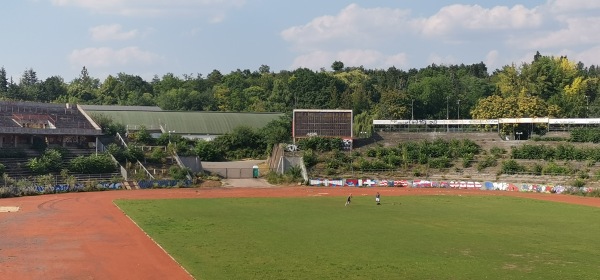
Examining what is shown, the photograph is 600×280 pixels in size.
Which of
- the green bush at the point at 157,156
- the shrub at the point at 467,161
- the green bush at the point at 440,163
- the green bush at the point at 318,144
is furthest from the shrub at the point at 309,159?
the shrub at the point at 467,161

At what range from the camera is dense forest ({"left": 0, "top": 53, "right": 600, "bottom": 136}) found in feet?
380

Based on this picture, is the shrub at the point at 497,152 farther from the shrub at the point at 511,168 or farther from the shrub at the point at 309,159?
the shrub at the point at 309,159

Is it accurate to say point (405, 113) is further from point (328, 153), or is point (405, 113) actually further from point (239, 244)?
point (239, 244)

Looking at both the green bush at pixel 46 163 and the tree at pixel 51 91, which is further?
the tree at pixel 51 91

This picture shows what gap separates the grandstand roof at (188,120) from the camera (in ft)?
354

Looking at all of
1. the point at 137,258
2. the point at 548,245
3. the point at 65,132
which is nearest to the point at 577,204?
the point at 548,245

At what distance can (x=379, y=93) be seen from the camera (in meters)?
152

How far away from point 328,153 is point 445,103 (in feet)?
171

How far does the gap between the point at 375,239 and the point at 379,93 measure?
4637 inches

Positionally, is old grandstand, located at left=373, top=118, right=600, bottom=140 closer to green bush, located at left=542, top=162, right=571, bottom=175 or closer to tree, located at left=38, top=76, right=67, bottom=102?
green bush, located at left=542, top=162, right=571, bottom=175

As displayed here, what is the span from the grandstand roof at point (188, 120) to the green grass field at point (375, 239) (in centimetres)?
5017

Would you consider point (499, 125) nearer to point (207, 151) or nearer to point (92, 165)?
point (207, 151)

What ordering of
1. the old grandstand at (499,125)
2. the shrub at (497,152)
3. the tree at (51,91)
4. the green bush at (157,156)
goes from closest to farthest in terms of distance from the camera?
Answer: the green bush at (157,156), the shrub at (497,152), the old grandstand at (499,125), the tree at (51,91)

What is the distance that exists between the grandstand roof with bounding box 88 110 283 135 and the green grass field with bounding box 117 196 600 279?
50.2 metres
